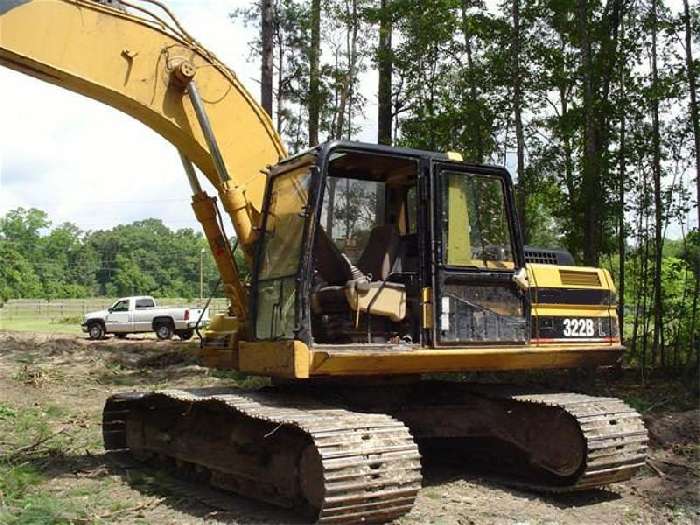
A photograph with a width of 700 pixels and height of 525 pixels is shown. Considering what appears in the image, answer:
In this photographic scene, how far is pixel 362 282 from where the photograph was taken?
20.2ft

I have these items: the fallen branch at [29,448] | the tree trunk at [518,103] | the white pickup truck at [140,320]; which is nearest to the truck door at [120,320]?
the white pickup truck at [140,320]

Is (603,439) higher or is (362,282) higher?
(362,282)

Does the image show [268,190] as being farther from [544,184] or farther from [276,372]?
[544,184]

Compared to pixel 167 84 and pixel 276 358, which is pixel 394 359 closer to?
pixel 276 358

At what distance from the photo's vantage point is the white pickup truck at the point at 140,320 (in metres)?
28.3

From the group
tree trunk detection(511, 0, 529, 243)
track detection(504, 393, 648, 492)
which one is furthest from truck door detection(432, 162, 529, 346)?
tree trunk detection(511, 0, 529, 243)

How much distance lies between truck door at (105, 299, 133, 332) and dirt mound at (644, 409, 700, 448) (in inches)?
900

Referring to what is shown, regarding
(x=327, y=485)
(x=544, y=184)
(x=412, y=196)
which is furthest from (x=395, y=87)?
(x=327, y=485)

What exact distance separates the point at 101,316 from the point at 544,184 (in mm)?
18696

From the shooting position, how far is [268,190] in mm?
6801

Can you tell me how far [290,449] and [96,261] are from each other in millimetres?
104818

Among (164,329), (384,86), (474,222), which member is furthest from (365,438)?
(164,329)

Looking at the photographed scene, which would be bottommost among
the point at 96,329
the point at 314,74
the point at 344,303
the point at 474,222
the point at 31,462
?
the point at 31,462

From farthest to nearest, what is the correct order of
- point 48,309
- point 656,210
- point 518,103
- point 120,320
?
1. point 48,309
2. point 120,320
3. point 518,103
4. point 656,210
